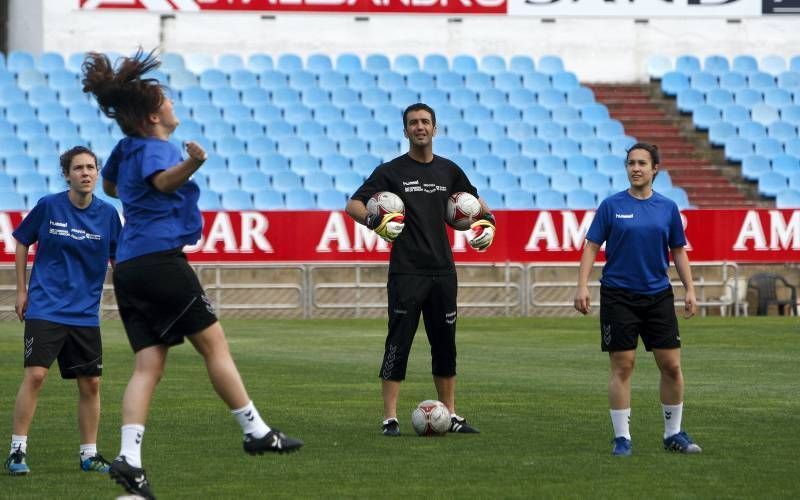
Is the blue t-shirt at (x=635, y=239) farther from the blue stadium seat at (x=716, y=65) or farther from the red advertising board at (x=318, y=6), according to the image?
the blue stadium seat at (x=716, y=65)

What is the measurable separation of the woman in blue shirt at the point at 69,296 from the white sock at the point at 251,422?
1699 millimetres

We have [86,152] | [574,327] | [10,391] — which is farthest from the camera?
[574,327]

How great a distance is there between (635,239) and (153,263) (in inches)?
129

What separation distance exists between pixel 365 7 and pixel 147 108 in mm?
25231

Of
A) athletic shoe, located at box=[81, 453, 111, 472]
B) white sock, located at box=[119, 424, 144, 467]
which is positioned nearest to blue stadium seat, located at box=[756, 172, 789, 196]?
athletic shoe, located at box=[81, 453, 111, 472]

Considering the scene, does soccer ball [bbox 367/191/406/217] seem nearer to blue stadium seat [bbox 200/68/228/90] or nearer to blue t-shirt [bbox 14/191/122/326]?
blue t-shirt [bbox 14/191/122/326]

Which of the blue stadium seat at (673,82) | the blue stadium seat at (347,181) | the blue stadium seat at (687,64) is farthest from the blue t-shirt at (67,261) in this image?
the blue stadium seat at (687,64)

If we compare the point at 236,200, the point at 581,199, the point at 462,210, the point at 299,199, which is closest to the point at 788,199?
the point at 581,199

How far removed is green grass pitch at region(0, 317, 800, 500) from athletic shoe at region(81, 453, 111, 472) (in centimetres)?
11

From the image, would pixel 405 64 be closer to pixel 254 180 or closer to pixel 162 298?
pixel 254 180

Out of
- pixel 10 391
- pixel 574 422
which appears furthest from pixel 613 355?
pixel 10 391

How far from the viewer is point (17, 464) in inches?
337

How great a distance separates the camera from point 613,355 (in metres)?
9.29

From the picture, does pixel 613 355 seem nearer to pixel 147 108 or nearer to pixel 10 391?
pixel 147 108
